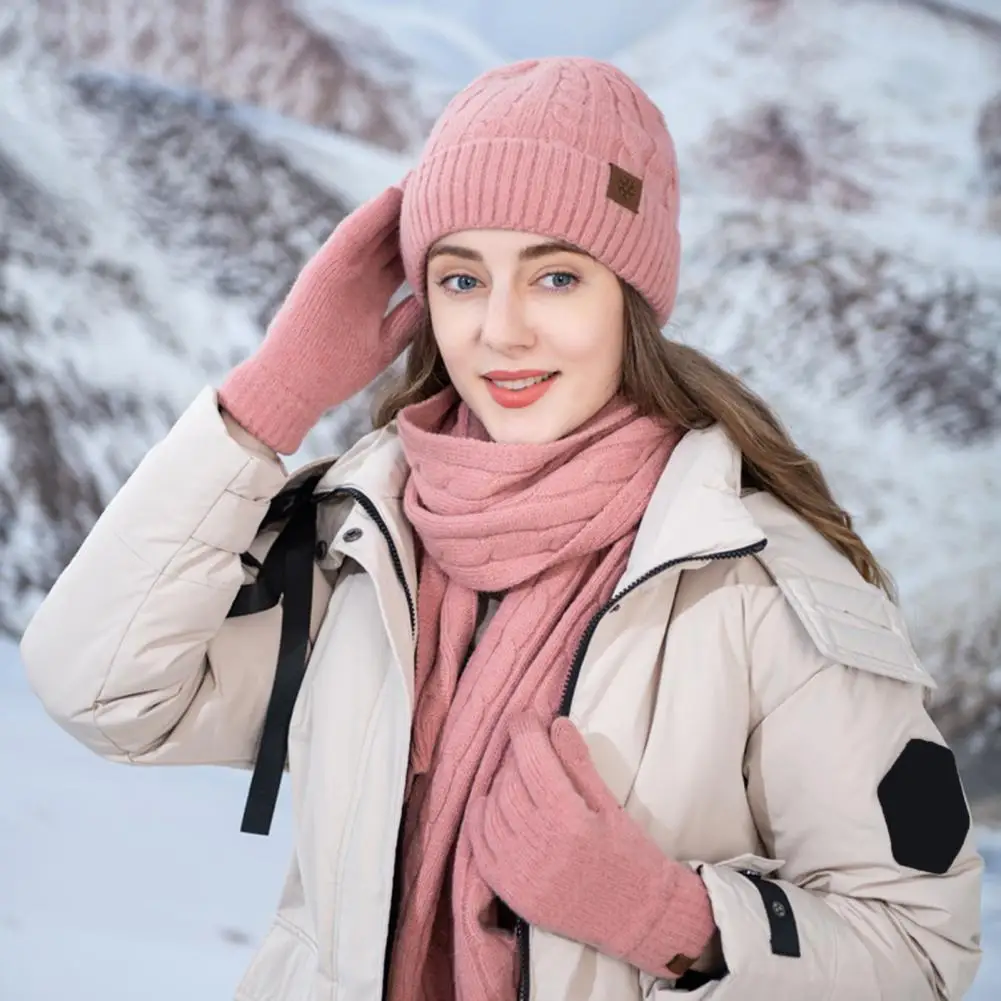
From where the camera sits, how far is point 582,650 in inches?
39.1

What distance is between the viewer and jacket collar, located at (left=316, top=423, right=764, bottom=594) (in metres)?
0.97

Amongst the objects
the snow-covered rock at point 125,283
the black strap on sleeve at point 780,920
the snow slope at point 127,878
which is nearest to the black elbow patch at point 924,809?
the black strap on sleeve at point 780,920

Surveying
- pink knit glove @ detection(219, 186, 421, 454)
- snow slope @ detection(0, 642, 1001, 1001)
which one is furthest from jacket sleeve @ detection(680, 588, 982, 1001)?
snow slope @ detection(0, 642, 1001, 1001)

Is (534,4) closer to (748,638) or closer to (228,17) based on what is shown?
(228,17)

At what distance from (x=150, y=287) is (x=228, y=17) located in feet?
1.80

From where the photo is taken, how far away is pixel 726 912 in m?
0.91

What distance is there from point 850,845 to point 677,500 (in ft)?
1.10

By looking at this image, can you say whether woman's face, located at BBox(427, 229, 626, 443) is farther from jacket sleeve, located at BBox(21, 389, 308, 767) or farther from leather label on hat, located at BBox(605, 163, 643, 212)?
jacket sleeve, located at BBox(21, 389, 308, 767)

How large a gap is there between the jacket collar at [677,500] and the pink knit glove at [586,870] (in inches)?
7.2

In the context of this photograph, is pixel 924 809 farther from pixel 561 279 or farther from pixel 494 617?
pixel 561 279

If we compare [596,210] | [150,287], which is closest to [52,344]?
[150,287]

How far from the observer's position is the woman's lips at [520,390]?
1098mm

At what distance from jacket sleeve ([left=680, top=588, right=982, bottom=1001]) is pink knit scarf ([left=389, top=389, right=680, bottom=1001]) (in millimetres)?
191

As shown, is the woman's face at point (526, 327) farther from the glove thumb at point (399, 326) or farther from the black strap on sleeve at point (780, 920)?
the black strap on sleeve at point (780, 920)
